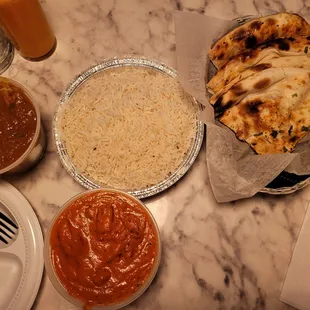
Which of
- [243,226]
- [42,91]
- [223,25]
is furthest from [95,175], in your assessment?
[223,25]

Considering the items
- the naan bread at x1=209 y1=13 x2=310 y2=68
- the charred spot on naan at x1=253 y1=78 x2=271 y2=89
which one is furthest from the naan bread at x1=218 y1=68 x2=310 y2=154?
the naan bread at x1=209 y1=13 x2=310 y2=68

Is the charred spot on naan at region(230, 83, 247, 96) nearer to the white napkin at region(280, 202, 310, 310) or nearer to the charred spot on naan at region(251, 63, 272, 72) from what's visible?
the charred spot on naan at region(251, 63, 272, 72)

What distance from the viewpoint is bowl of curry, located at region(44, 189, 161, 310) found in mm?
1269

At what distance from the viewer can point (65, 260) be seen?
4.23 ft

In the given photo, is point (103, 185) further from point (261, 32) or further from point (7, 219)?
point (261, 32)

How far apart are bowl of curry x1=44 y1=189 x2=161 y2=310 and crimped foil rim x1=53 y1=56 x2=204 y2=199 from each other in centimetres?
11

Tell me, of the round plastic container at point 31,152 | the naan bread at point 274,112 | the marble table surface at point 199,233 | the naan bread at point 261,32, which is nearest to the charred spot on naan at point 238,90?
the naan bread at point 274,112

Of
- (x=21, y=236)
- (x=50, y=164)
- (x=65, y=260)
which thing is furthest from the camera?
(x=50, y=164)

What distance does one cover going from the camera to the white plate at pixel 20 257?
1.37 meters

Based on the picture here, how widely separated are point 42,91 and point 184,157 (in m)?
0.58

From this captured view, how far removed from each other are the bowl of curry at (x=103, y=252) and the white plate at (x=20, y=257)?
0.12 meters

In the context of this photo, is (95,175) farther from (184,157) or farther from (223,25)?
(223,25)

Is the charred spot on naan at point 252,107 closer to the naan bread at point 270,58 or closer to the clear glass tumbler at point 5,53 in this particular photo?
the naan bread at point 270,58

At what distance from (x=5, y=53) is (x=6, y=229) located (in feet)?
2.14
